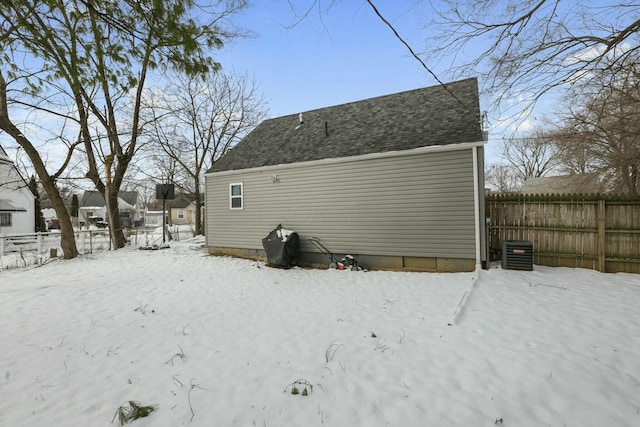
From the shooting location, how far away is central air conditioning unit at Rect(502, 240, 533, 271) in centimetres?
698

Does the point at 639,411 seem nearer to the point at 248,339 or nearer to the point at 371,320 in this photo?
the point at 371,320

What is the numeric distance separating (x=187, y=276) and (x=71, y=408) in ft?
18.2

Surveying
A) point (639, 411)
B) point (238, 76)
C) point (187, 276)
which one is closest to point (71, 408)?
point (639, 411)

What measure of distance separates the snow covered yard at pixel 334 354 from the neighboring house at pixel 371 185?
5.64 ft

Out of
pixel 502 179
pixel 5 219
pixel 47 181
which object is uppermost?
pixel 502 179

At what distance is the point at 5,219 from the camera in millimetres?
18891

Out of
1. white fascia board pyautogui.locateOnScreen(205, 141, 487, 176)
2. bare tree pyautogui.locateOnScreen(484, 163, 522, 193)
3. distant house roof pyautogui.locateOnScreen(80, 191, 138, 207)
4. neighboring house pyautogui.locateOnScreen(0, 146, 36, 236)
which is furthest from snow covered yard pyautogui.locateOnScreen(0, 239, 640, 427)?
distant house roof pyautogui.locateOnScreen(80, 191, 138, 207)

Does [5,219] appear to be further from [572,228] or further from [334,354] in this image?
[572,228]

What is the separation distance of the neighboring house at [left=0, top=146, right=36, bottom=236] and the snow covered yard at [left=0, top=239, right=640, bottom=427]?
1770 cm

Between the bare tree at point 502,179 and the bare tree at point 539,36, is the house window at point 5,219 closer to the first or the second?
the bare tree at point 539,36

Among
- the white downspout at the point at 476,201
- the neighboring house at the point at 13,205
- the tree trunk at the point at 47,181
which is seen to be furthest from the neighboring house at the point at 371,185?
the neighboring house at the point at 13,205

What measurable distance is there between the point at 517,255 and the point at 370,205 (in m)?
3.73

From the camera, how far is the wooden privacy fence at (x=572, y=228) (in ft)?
21.8

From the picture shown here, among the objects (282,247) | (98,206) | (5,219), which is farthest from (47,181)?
(98,206)
